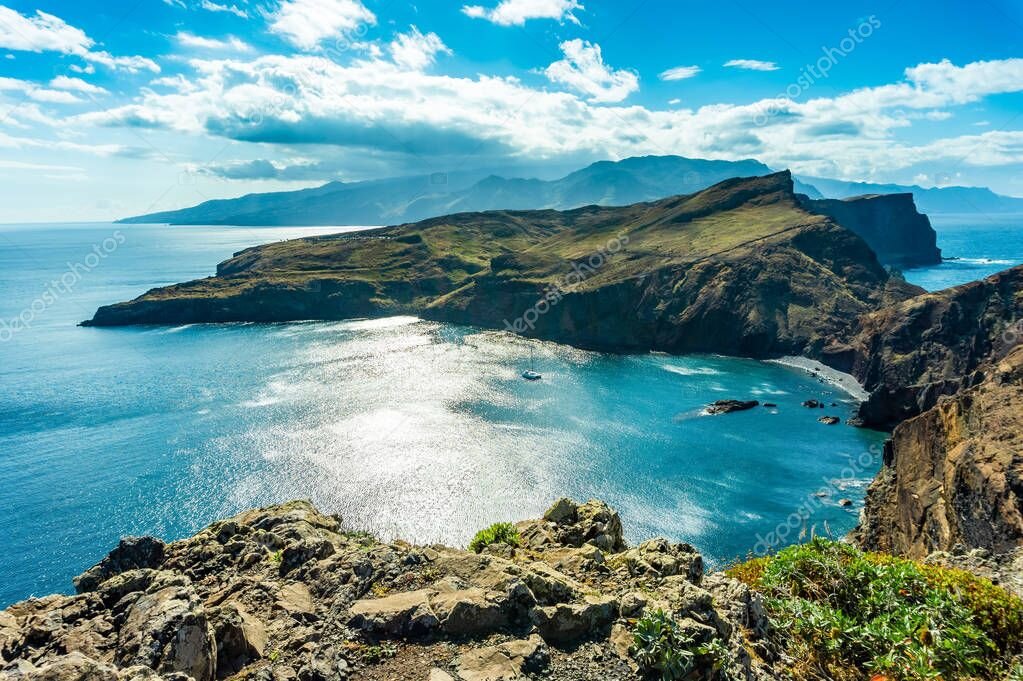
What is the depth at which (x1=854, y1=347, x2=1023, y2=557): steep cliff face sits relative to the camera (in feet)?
121

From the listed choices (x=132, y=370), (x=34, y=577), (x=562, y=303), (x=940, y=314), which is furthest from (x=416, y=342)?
(x=940, y=314)

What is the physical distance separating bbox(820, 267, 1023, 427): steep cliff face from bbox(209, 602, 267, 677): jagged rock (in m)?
113

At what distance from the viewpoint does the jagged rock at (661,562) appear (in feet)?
53.1

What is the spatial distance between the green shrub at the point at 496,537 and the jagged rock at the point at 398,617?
6.32 m

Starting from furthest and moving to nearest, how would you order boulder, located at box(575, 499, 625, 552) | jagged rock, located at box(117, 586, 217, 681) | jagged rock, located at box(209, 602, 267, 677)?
boulder, located at box(575, 499, 625, 552), jagged rock, located at box(209, 602, 267, 677), jagged rock, located at box(117, 586, 217, 681)

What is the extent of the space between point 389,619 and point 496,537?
24.4ft

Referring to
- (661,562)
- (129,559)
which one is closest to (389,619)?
(661,562)

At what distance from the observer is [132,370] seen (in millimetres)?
136500

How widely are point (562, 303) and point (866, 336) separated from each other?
86723mm

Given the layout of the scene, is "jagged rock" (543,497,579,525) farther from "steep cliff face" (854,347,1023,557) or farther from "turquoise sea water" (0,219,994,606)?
"turquoise sea water" (0,219,994,606)

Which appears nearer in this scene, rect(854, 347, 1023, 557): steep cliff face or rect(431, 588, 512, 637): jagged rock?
rect(431, 588, 512, 637): jagged rock

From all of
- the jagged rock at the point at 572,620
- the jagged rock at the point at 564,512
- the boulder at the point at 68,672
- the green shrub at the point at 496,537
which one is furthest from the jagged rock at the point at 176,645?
the jagged rock at the point at 564,512

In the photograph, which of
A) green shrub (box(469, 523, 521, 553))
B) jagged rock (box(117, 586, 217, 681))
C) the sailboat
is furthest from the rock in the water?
jagged rock (box(117, 586, 217, 681))

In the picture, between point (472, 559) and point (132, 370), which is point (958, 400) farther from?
point (132, 370)
